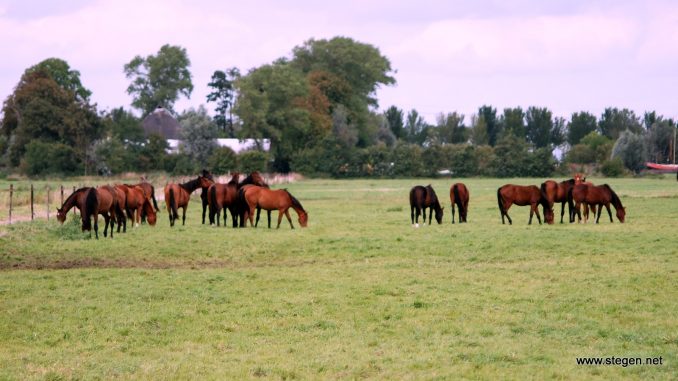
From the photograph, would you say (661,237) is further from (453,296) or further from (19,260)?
(19,260)

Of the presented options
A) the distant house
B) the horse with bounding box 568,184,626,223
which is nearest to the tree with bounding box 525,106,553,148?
the distant house

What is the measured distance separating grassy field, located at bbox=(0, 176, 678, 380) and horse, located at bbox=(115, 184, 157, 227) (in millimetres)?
4025

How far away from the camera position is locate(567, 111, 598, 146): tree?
14588cm

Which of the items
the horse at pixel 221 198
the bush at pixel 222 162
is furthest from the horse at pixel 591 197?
the bush at pixel 222 162

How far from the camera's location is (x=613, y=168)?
9100 cm

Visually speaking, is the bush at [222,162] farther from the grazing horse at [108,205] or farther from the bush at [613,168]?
the grazing horse at [108,205]

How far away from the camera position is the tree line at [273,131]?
258ft

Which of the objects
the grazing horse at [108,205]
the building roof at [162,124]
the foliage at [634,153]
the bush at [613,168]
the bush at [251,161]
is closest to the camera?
the grazing horse at [108,205]

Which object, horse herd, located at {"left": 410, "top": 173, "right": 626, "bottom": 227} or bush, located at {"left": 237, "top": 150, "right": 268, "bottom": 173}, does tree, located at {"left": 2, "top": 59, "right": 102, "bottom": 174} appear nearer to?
bush, located at {"left": 237, "top": 150, "right": 268, "bottom": 173}

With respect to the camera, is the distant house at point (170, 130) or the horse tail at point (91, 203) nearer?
the horse tail at point (91, 203)

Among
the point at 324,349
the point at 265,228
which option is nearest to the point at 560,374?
the point at 324,349

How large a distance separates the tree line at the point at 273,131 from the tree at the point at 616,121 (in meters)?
21.9

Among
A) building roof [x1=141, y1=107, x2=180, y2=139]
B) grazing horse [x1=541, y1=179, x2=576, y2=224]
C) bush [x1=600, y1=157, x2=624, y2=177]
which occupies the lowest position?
grazing horse [x1=541, y1=179, x2=576, y2=224]

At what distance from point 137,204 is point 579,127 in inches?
5019
